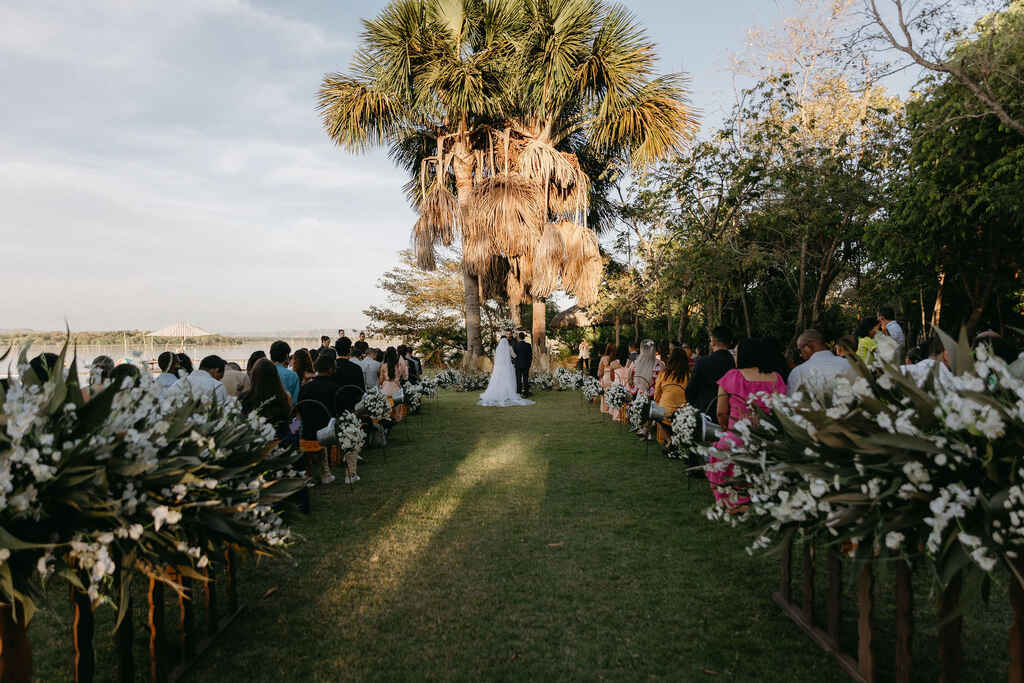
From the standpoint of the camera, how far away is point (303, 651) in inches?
131

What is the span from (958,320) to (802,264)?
26.2 ft

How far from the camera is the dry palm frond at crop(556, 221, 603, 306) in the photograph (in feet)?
60.5

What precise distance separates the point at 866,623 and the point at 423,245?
56.6 feet

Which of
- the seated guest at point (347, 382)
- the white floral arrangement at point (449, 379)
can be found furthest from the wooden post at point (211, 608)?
the white floral arrangement at point (449, 379)

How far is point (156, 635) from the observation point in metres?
2.88

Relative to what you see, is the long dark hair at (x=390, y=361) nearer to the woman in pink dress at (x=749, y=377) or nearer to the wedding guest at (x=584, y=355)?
the woman in pink dress at (x=749, y=377)

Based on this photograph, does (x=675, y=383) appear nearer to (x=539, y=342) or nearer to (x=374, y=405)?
(x=374, y=405)

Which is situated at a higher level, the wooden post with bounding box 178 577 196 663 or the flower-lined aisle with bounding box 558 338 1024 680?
the flower-lined aisle with bounding box 558 338 1024 680

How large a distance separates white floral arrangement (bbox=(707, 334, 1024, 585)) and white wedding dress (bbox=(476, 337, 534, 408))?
12.9m

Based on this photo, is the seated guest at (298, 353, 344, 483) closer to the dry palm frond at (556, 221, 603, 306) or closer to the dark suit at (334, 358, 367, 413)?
the dark suit at (334, 358, 367, 413)

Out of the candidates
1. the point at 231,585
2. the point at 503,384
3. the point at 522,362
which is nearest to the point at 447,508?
the point at 231,585

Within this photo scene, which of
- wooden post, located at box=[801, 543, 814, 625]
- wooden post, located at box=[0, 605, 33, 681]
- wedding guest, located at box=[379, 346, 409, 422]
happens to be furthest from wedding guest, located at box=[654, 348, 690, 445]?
wooden post, located at box=[0, 605, 33, 681]

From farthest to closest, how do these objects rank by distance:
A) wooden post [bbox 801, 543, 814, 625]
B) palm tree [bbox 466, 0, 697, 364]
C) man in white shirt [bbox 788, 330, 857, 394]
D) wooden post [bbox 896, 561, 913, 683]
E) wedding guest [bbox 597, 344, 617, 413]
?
palm tree [bbox 466, 0, 697, 364], wedding guest [bbox 597, 344, 617, 413], man in white shirt [bbox 788, 330, 857, 394], wooden post [bbox 801, 543, 814, 625], wooden post [bbox 896, 561, 913, 683]

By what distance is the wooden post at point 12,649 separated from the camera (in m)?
2.31
